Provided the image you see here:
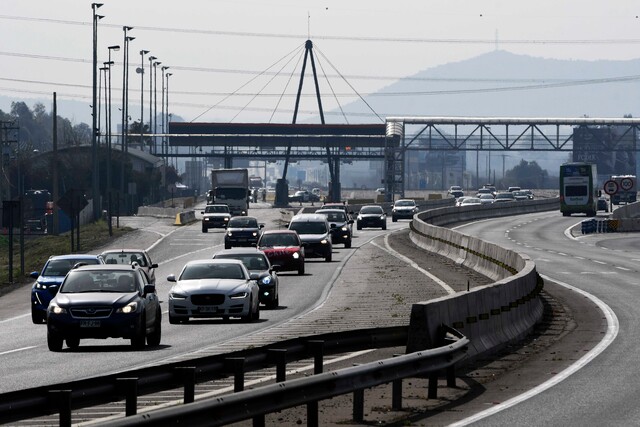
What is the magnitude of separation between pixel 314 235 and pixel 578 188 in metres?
50.5

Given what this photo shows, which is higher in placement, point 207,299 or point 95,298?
point 95,298

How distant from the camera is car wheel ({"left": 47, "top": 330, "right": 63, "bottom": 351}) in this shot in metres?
24.0

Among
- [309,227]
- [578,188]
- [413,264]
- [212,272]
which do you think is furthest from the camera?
[578,188]

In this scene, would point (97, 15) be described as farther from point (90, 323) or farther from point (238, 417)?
A: point (238, 417)

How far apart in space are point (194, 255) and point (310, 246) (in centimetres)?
1024

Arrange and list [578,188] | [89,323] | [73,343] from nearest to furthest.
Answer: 1. [89,323]
2. [73,343]
3. [578,188]

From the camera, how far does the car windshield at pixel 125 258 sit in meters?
39.6

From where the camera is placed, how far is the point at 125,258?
134 ft

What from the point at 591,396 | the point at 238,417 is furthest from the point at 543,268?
the point at 238,417

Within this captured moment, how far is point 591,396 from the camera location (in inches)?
647

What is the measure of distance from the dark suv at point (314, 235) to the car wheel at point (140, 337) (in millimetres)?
31477

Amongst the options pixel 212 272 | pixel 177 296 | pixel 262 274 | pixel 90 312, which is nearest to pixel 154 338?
pixel 90 312

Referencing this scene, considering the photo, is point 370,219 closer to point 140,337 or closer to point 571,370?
point 140,337

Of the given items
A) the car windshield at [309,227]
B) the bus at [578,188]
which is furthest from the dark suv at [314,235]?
the bus at [578,188]
